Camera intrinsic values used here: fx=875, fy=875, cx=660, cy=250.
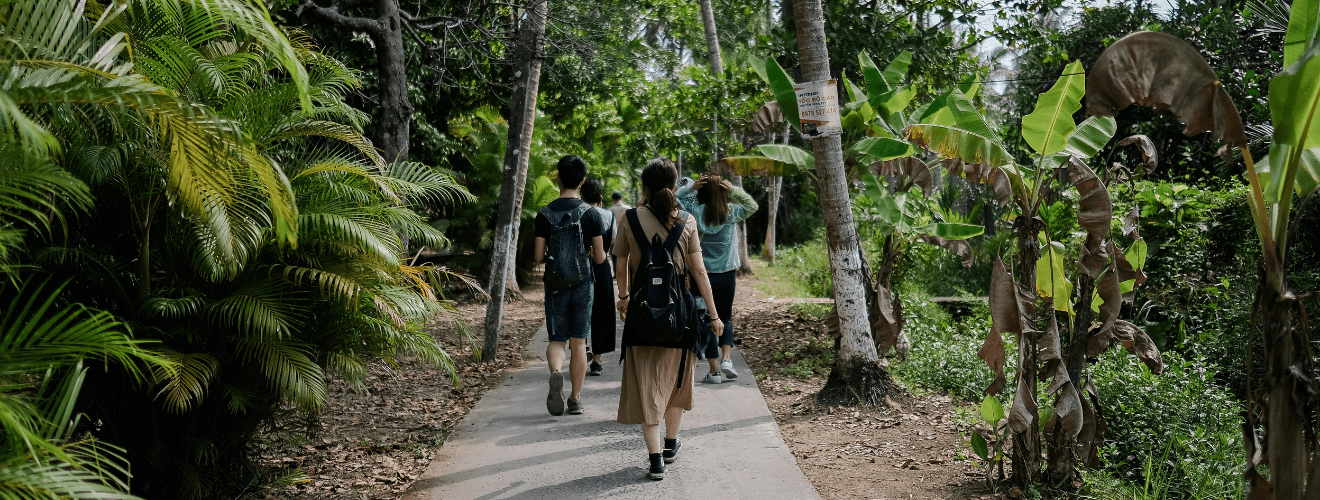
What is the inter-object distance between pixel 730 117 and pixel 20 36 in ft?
38.7

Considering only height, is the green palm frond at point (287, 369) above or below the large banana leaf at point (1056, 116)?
below

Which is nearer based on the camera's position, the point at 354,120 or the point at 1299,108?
the point at 1299,108

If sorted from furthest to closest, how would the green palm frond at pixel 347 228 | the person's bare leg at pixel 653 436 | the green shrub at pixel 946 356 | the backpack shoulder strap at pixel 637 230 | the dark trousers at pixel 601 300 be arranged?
the green shrub at pixel 946 356 → the dark trousers at pixel 601 300 → the backpack shoulder strap at pixel 637 230 → the person's bare leg at pixel 653 436 → the green palm frond at pixel 347 228

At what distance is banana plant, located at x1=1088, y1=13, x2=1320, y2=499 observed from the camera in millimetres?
3338

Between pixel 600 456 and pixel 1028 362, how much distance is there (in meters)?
2.54

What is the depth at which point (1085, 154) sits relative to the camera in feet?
17.3

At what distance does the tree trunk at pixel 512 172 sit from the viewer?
8.82 metres

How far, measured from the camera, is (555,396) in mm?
6281

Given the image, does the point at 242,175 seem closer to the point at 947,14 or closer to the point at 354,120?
the point at 354,120

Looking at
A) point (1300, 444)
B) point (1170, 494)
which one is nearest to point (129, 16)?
point (1300, 444)

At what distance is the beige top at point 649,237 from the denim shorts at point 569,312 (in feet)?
4.18

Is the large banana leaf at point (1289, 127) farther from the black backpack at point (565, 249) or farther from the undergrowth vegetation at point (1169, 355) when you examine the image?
the black backpack at point (565, 249)

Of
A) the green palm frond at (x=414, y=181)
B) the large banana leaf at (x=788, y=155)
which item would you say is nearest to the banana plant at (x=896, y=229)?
the large banana leaf at (x=788, y=155)

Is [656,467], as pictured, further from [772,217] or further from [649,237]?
[772,217]
